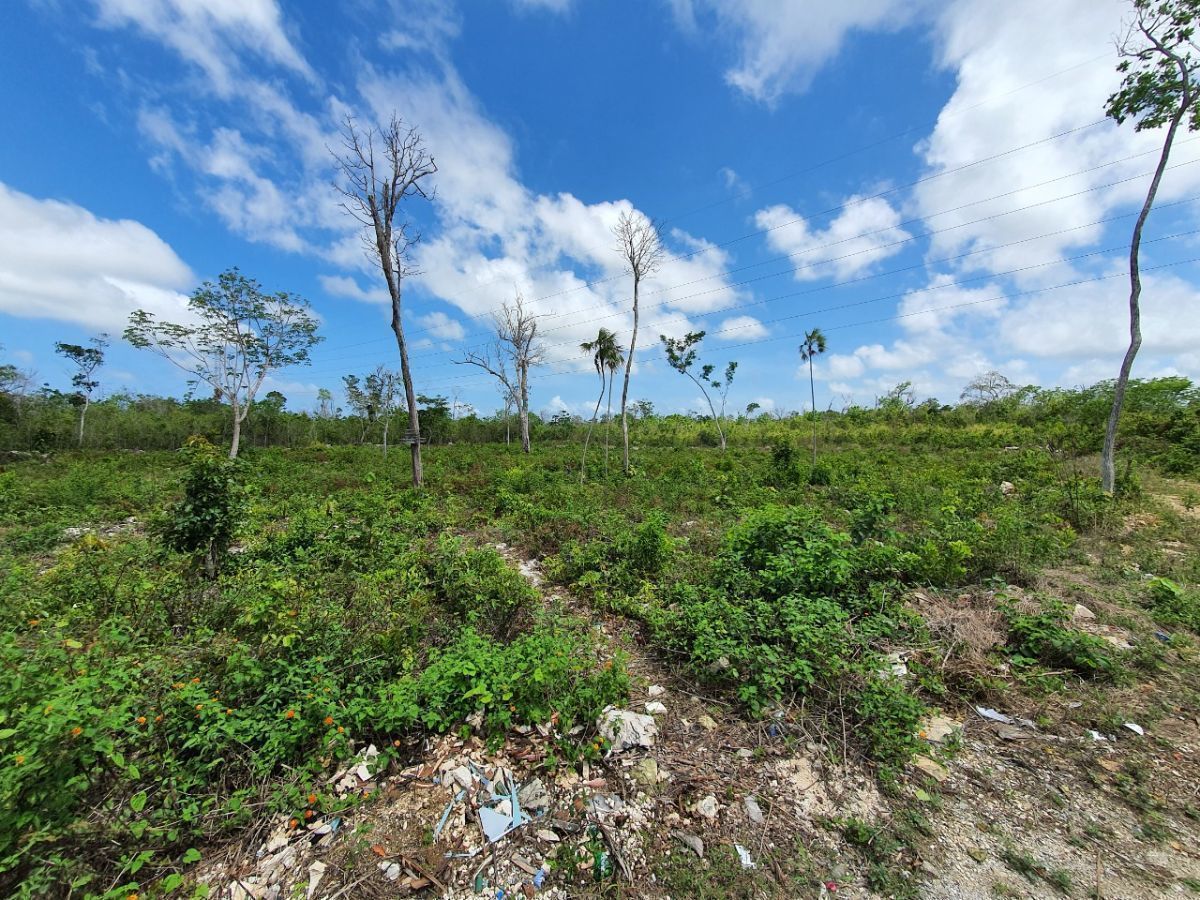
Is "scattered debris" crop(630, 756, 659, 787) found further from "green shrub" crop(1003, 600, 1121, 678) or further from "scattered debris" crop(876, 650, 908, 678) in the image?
"green shrub" crop(1003, 600, 1121, 678)

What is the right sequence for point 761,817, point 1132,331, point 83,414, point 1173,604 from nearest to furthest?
point 761,817
point 1173,604
point 1132,331
point 83,414

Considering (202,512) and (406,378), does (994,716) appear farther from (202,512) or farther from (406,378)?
(406,378)

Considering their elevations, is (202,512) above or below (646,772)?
above

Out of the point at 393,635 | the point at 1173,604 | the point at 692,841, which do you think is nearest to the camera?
the point at 692,841

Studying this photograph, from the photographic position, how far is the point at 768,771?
9.70ft

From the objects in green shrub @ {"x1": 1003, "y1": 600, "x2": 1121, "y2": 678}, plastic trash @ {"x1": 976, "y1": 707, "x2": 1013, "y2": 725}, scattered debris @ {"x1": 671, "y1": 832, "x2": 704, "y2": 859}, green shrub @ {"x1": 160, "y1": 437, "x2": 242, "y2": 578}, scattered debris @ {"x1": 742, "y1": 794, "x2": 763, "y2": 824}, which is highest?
green shrub @ {"x1": 160, "y1": 437, "x2": 242, "y2": 578}

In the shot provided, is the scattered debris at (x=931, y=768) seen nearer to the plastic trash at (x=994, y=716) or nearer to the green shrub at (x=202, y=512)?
the plastic trash at (x=994, y=716)

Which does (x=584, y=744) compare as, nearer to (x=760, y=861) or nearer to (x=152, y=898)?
(x=760, y=861)

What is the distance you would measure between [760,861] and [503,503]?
26.1 ft

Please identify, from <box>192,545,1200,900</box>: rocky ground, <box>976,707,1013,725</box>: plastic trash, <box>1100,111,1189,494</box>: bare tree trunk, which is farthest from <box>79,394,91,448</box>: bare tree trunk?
<box>1100,111,1189,494</box>: bare tree trunk

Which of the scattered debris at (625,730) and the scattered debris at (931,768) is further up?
the scattered debris at (625,730)

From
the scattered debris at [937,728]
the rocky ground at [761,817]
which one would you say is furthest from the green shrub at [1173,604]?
the scattered debris at [937,728]

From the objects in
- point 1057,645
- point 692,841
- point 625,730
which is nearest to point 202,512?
point 625,730

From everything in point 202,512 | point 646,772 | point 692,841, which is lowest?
point 692,841
